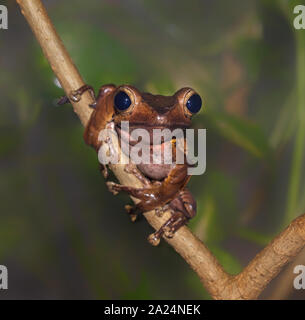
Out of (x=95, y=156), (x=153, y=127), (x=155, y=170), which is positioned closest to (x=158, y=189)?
(x=155, y=170)

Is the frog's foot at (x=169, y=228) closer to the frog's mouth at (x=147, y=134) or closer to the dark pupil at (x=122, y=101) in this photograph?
the frog's mouth at (x=147, y=134)

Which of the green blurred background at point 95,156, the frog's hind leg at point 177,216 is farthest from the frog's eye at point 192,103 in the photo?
the green blurred background at point 95,156

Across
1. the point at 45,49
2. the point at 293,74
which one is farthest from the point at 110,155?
the point at 293,74

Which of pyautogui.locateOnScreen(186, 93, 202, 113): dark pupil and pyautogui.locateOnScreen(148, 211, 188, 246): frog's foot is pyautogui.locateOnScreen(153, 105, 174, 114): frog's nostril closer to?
pyautogui.locateOnScreen(186, 93, 202, 113): dark pupil

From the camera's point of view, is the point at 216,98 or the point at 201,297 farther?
the point at 216,98

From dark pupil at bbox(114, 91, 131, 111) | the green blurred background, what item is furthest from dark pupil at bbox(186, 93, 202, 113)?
the green blurred background

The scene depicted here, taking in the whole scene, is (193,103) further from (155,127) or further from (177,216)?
(177,216)

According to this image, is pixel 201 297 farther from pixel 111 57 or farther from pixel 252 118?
pixel 111 57
